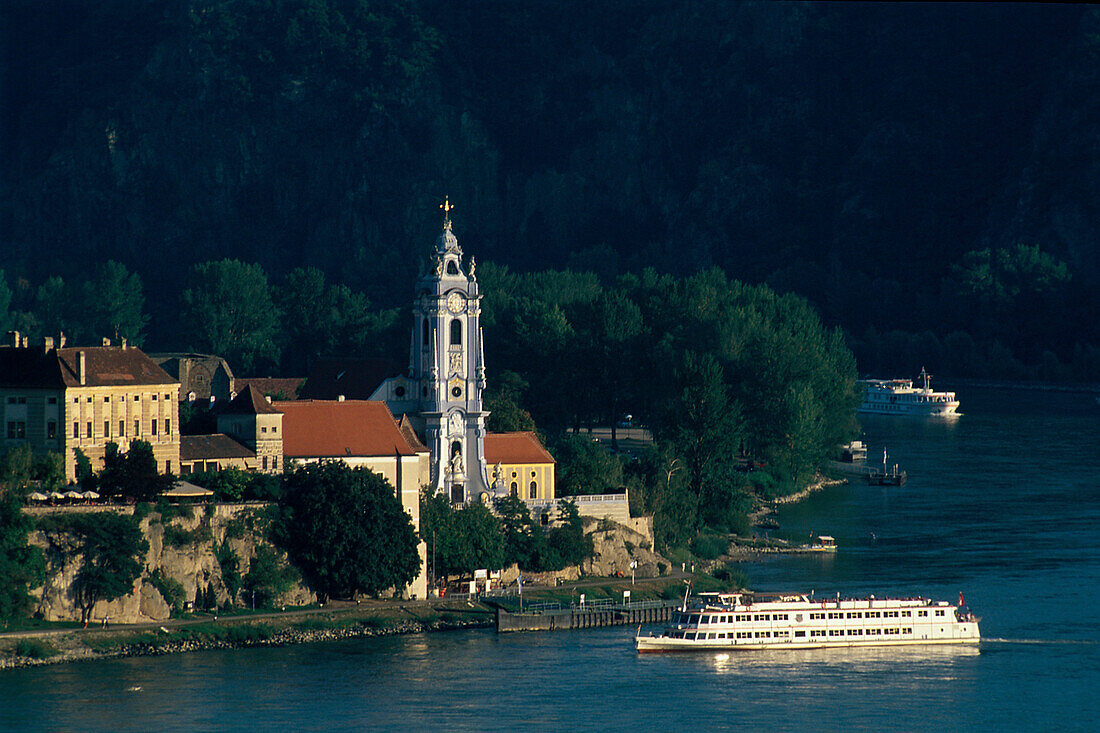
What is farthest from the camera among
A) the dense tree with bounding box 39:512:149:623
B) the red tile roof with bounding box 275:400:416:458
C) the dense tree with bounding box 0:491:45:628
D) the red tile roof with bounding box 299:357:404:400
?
the red tile roof with bounding box 299:357:404:400

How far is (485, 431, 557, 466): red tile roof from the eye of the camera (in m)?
109

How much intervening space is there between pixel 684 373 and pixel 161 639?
48.8 meters

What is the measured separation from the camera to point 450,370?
109750 millimetres

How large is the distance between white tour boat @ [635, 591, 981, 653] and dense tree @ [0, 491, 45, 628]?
25.5 metres

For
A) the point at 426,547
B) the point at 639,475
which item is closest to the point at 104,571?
the point at 426,547

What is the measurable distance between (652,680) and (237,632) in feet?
55.0

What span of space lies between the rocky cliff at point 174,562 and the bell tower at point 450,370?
1621cm

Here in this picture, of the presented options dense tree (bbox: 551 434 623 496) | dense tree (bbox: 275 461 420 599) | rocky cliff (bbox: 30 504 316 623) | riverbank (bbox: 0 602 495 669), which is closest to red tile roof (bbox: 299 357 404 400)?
dense tree (bbox: 551 434 623 496)

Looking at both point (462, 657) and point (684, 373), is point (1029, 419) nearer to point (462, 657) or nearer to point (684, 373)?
point (684, 373)

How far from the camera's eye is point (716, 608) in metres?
93.4

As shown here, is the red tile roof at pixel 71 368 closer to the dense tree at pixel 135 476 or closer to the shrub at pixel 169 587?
the dense tree at pixel 135 476

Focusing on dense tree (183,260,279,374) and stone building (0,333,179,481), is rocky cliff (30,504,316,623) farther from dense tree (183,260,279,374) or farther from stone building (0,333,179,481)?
dense tree (183,260,279,374)

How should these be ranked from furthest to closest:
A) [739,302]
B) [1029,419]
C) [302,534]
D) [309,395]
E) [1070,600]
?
[1029,419] → [739,302] → [309,395] → [1070,600] → [302,534]

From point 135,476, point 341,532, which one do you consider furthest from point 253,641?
point 135,476
